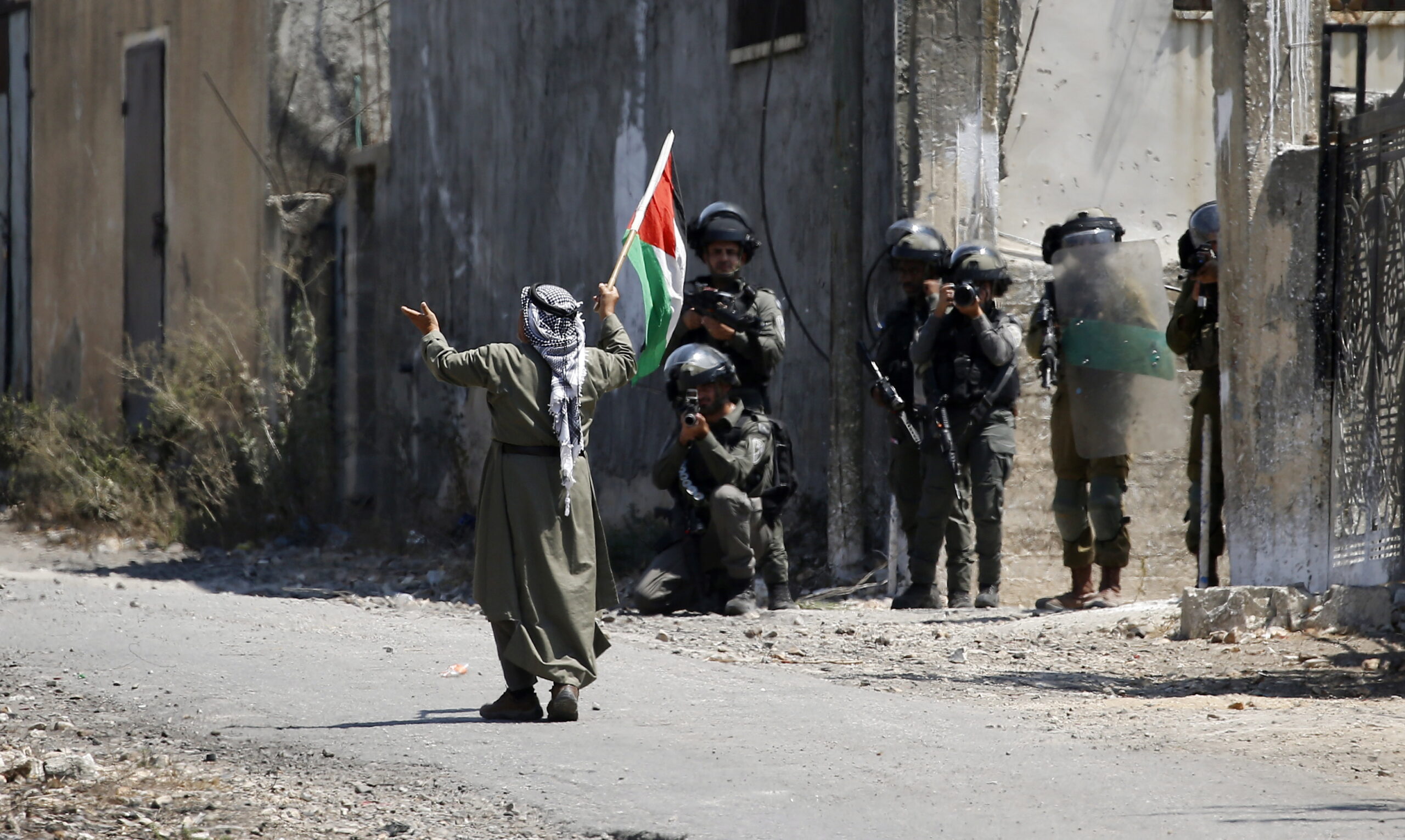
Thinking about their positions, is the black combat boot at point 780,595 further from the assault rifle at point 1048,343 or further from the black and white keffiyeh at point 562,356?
the black and white keffiyeh at point 562,356

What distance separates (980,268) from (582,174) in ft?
13.3

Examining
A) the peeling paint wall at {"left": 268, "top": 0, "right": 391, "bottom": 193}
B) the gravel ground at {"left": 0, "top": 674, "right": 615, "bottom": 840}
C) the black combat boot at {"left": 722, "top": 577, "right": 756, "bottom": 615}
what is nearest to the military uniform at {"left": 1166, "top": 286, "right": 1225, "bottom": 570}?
the black combat boot at {"left": 722, "top": 577, "right": 756, "bottom": 615}

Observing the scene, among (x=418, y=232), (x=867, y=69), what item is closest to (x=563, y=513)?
(x=867, y=69)

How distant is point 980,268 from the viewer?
344 inches

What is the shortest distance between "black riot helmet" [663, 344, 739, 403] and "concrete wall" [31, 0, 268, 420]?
6674 millimetres

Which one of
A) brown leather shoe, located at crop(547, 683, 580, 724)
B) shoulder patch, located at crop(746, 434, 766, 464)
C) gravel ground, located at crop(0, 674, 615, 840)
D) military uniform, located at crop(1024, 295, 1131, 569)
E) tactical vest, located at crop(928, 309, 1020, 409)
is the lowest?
gravel ground, located at crop(0, 674, 615, 840)

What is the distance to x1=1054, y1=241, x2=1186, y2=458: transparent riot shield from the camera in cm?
862

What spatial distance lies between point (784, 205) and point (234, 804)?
21.1ft

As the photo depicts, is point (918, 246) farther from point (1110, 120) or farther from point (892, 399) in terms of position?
point (1110, 120)

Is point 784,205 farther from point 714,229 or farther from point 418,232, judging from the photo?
point 418,232

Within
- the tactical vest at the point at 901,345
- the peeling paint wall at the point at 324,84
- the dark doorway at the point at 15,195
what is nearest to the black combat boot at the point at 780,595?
the tactical vest at the point at 901,345

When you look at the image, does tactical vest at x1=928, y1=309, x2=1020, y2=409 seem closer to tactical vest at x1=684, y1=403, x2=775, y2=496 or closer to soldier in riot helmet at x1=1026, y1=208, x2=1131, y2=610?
soldier in riot helmet at x1=1026, y1=208, x2=1131, y2=610

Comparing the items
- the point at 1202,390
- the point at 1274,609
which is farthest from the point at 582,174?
the point at 1274,609

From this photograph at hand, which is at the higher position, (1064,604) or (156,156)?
(156,156)
